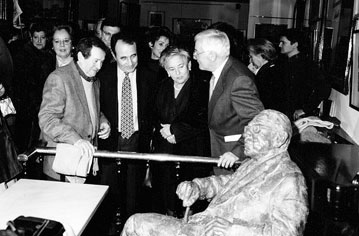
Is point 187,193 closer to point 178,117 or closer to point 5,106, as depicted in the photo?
point 178,117

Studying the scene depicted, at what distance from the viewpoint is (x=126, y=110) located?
4168 millimetres

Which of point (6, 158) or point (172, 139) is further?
point (172, 139)

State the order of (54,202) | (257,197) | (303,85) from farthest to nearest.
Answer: (303,85) → (54,202) → (257,197)

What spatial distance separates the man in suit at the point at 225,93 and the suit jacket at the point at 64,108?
957mm

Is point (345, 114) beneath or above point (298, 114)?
above

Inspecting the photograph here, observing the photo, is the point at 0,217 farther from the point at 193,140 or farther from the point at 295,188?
the point at 193,140

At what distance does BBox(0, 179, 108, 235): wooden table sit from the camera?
2.34 metres

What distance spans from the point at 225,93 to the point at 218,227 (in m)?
1.50

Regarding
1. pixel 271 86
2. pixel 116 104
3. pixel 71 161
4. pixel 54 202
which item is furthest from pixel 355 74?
pixel 54 202

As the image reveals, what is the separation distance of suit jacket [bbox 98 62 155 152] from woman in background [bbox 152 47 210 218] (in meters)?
0.10

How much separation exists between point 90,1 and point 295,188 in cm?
1040

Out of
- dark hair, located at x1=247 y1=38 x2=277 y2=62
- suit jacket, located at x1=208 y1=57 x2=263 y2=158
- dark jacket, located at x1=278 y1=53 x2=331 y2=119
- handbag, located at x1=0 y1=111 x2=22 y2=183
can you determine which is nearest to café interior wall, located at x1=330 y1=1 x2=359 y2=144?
dark jacket, located at x1=278 y1=53 x2=331 y2=119

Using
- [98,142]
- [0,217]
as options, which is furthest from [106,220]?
[0,217]

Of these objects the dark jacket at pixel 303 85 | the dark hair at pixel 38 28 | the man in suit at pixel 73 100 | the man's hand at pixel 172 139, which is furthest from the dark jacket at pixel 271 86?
the dark hair at pixel 38 28
